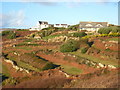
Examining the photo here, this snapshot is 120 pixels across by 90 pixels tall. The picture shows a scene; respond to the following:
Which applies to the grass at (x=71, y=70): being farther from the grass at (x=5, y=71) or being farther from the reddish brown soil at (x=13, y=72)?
the grass at (x=5, y=71)

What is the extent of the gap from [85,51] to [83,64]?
6.74 meters

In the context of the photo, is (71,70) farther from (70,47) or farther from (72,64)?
(70,47)

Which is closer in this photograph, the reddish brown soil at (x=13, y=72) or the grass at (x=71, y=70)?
the reddish brown soil at (x=13, y=72)

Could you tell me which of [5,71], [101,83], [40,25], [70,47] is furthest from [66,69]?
[40,25]

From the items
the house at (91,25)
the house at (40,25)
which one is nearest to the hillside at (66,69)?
the house at (91,25)

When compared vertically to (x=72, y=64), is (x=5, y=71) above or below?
above

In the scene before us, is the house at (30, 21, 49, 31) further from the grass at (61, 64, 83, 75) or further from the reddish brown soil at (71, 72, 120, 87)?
the reddish brown soil at (71, 72, 120, 87)

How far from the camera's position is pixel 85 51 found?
30.4m

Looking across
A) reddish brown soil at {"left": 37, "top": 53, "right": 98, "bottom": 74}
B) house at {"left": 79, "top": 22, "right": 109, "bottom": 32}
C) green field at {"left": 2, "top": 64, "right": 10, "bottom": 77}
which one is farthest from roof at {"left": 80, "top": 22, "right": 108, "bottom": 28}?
green field at {"left": 2, "top": 64, "right": 10, "bottom": 77}

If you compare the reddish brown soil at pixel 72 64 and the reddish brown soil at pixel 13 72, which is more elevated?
the reddish brown soil at pixel 13 72

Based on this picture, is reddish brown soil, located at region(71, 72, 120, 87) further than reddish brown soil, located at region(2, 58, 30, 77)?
No

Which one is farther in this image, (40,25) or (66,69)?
(40,25)

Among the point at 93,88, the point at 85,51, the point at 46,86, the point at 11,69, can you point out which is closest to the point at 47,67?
the point at 11,69

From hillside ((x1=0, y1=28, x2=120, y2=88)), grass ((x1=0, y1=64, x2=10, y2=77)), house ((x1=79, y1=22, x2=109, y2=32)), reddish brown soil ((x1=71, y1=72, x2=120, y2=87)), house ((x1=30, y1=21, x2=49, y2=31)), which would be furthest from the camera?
house ((x1=30, y1=21, x2=49, y2=31))
